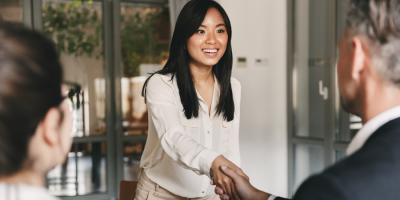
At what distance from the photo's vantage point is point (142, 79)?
188 inches

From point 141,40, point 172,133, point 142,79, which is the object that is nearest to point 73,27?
point 141,40

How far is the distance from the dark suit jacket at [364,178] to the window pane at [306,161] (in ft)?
11.8

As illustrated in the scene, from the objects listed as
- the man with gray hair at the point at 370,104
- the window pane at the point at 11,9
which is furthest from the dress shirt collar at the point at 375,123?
the window pane at the point at 11,9

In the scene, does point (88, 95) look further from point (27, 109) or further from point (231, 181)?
point (27, 109)

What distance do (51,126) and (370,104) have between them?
69 cm

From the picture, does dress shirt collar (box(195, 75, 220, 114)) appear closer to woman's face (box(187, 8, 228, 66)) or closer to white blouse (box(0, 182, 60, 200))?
woman's face (box(187, 8, 228, 66))

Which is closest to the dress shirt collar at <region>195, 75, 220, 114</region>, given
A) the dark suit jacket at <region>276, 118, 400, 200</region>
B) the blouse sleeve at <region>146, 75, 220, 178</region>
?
the blouse sleeve at <region>146, 75, 220, 178</region>

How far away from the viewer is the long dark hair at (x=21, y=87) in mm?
587

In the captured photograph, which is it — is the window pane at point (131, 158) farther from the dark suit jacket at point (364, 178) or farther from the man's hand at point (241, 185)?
the dark suit jacket at point (364, 178)

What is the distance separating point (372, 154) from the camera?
0.69 m

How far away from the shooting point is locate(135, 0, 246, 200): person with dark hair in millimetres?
1646

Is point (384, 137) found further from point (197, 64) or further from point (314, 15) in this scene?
point (314, 15)

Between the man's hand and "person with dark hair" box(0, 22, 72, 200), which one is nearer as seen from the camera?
"person with dark hair" box(0, 22, 72, 200)

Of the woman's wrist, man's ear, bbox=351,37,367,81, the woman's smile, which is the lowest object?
the woman's wrist
